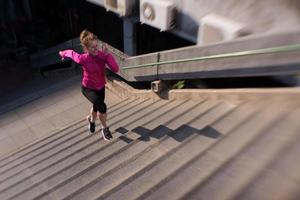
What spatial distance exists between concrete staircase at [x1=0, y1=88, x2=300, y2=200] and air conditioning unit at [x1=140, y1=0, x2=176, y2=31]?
2.96 m

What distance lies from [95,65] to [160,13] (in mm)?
3645

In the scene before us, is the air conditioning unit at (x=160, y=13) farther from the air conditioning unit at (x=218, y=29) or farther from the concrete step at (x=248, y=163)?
the concrete step at (x=248, y=163)

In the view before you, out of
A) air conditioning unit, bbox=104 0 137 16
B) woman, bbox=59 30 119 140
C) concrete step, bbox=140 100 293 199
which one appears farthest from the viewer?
air conditioning unit, bbox=104 0 137 16

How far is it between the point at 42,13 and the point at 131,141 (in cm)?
1453

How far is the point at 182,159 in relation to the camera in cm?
382

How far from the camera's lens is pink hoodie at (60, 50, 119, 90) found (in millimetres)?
4914

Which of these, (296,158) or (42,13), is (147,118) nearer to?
(296,158)

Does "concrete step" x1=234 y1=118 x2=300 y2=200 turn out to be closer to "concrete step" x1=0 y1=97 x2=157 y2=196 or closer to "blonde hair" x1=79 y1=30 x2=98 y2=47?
"concrete step" x1=0 y1=97 x2=157 y2=196

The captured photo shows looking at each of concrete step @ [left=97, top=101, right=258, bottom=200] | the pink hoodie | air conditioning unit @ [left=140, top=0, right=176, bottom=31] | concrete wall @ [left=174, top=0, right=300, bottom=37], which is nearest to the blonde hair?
the pink hoodie

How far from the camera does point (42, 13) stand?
1770cm

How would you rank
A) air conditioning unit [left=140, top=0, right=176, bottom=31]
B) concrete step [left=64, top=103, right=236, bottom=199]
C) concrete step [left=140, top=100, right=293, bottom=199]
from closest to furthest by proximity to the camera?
concrete step [left=140, top=100, right=293, bottom=199] → concrete step [left=64, top=103, right=236, bottom=199] → air conditioning unit [left=140, top=0, right=176, bottom=31]

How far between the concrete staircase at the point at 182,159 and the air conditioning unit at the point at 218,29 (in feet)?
5.38

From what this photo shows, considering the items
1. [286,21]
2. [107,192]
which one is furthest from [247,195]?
[286,21]

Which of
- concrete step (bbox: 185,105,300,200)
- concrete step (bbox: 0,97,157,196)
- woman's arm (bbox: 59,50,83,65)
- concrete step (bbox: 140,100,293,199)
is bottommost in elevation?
concrete step (bbox: 0,97,157,196)
